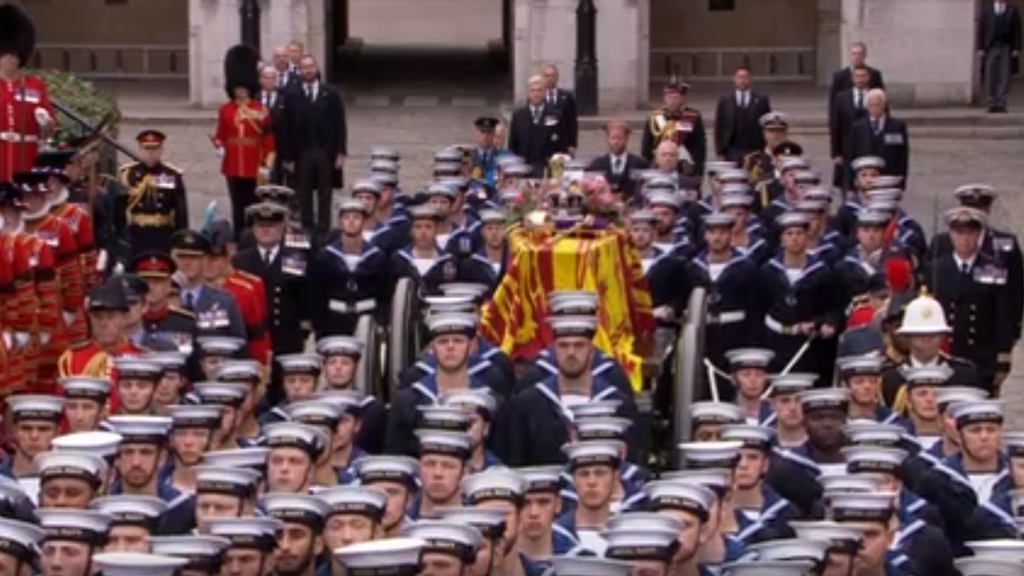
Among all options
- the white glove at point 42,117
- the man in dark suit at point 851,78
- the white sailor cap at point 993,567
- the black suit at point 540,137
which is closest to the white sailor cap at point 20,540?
the white sailor cap at point 993,567

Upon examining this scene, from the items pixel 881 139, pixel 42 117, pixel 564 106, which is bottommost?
pixel 881 139

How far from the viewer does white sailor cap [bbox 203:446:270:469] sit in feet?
47.2

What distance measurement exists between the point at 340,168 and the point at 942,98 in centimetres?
1279

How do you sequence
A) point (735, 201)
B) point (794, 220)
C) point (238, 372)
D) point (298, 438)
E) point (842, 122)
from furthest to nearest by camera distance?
point (842, 122)
point (735, 201)
point (794, 220)
point (238, 372)
point (298, 438)

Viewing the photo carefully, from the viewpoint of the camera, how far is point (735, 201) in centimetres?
2111

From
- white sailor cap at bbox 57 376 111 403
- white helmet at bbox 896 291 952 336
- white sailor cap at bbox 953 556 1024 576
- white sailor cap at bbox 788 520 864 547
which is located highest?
white helmet at bbox 896 291 952 336

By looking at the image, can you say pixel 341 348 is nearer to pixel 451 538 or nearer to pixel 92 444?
pixel 92 444

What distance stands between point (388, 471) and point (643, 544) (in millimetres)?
1746

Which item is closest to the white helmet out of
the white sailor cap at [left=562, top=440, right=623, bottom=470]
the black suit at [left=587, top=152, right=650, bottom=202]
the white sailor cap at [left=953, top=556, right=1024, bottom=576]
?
the white sailor cap at [left=562, top=440, right=623, bottom=470]

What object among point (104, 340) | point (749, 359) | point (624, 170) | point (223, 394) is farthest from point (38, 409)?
point (624, 170)

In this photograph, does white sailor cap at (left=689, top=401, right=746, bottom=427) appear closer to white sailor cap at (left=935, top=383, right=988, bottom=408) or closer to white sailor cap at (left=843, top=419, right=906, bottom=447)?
white sailor cap at (left=843, top=419, right=906, bottom=447)

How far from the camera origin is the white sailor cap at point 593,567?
40.3 feet

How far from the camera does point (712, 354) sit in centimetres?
2030

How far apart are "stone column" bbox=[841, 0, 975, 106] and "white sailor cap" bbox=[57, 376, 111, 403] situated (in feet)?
78.0
